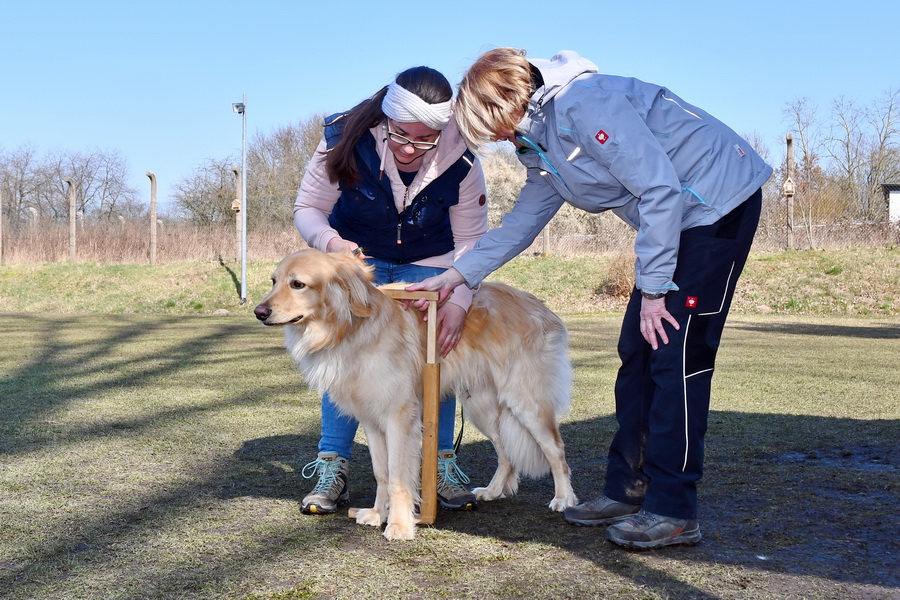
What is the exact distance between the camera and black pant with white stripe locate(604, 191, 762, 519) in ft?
9.44

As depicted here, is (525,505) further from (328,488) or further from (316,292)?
(316,292)

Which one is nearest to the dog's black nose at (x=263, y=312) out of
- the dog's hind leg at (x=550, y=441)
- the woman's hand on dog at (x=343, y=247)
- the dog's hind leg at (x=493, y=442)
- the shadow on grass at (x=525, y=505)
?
the woman's hand on dog at (x=343, y=247)

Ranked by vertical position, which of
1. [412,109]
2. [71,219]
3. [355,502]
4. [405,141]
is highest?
[71,219]

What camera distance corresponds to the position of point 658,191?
2.66 metres

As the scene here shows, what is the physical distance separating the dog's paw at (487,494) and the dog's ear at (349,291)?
1112mm

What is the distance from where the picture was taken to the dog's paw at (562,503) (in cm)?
355

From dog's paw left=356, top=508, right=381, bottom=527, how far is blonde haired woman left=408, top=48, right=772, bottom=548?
3.23 feet

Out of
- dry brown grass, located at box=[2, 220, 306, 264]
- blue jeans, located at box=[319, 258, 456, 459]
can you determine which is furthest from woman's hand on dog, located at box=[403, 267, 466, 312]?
dry brown grass, located at box=[2, 220, 306, 264]

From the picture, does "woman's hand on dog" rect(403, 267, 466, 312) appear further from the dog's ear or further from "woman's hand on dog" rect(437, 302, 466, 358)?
the dog's ear

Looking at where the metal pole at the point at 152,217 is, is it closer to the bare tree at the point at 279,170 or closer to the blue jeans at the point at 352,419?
the bare tree at the point at 279,170

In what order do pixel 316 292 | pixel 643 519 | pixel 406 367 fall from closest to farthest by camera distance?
1. pixel 643 519
2. pixel 316 292
3. pixel 406 367

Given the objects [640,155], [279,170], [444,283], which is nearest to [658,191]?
[640,155]

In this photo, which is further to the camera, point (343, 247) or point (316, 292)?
point (343, 247)

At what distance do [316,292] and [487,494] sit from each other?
52.8 inches
